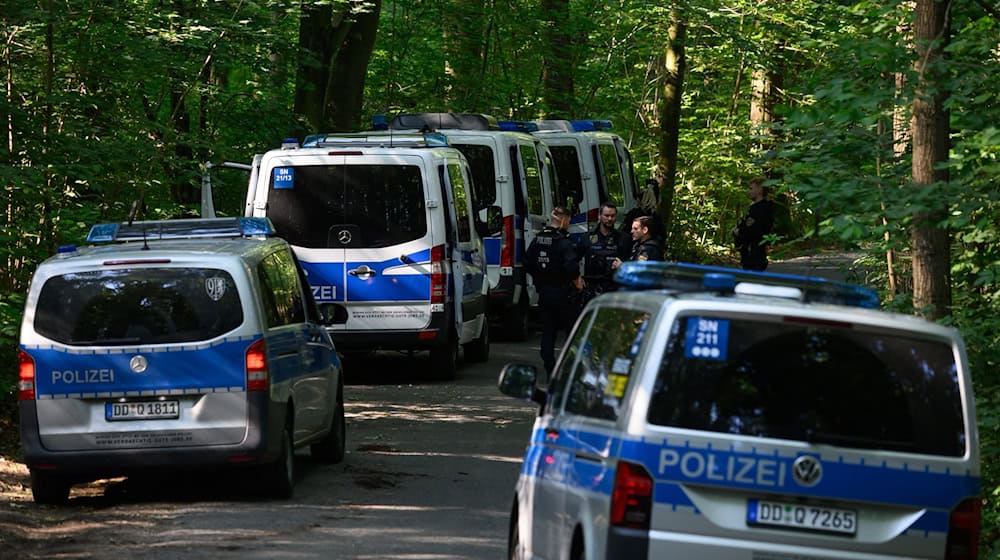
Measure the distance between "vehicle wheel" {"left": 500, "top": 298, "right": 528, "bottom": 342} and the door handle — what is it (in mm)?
6216

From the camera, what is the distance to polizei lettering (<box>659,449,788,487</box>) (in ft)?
19.6

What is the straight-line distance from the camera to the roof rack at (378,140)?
18.2 meters

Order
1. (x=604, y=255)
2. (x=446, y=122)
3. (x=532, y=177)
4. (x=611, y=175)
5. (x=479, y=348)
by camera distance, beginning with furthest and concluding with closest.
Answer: (x=611, y=175) < (x=446, y=122) < (x=532, y=177) < (x=479, y=348) < (x=604, y=255)

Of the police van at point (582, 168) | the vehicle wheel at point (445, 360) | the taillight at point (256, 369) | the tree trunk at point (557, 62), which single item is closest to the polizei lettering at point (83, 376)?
the taillight at point (256, 369)

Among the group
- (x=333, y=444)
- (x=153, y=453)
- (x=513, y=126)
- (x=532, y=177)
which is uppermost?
(x=513, y=126)

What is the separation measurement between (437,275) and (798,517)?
12035mm

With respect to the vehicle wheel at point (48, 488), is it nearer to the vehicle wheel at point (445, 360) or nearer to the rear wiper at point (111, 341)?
the rear wiper at point (111, 341)

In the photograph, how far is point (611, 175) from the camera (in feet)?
92.6

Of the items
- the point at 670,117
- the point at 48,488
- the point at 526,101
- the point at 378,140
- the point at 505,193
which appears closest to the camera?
the point at 48,488

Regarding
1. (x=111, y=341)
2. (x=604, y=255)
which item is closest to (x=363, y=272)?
(x=604, y=255)

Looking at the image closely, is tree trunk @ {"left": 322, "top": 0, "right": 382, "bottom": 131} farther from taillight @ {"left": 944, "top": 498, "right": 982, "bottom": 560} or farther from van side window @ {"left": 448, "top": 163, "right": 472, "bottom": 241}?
taillight @ {"left": 944, "top": 498, "right": 982, "bottom": 560}

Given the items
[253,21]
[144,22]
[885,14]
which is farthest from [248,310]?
[253,21]

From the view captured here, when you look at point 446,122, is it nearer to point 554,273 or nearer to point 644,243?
point 554,273

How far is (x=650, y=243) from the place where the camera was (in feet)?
53.9
